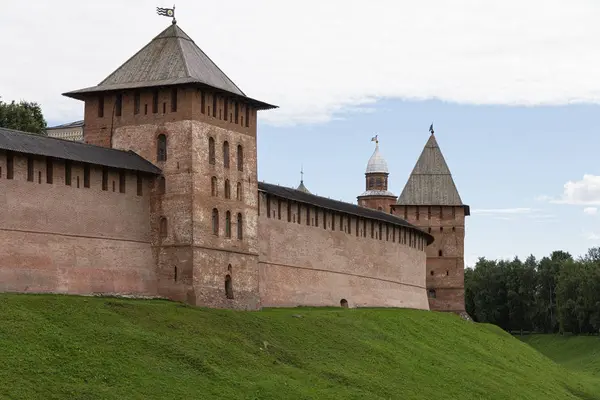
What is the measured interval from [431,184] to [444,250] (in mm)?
3956

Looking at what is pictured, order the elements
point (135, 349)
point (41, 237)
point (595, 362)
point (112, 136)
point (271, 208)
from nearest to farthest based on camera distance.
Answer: point (135, 349), point (41, 237), point (112, 136), point (271, 208), point (595, 362)

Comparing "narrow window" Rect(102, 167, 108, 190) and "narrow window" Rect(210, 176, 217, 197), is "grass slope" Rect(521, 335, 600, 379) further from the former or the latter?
"narrow window" Rect(102, 167, 108, 190)

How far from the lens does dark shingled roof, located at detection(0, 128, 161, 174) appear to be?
40.2 metres

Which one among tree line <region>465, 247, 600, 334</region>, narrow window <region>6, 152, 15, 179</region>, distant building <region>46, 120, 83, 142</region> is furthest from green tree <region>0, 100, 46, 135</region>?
tree line <region>465, 247, 600, 334</region>

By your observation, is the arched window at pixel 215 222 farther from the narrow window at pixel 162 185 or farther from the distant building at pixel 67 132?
the distant building at pixel 67 132

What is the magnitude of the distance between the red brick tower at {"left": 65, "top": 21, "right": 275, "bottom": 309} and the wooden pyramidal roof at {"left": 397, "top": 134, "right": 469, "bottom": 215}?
1101 inches

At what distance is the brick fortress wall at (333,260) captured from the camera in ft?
170

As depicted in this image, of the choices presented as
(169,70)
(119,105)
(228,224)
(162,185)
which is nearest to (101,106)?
(119,105)

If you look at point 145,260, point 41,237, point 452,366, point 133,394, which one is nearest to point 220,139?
point 145,260

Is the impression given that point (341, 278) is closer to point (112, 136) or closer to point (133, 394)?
point (112, 136)

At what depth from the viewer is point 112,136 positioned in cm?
4609

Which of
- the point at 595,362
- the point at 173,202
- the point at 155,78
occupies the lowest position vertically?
the point at 595,362

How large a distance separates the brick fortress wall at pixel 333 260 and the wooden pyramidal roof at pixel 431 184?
18.3 feet

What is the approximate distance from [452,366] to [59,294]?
14.8 metres
